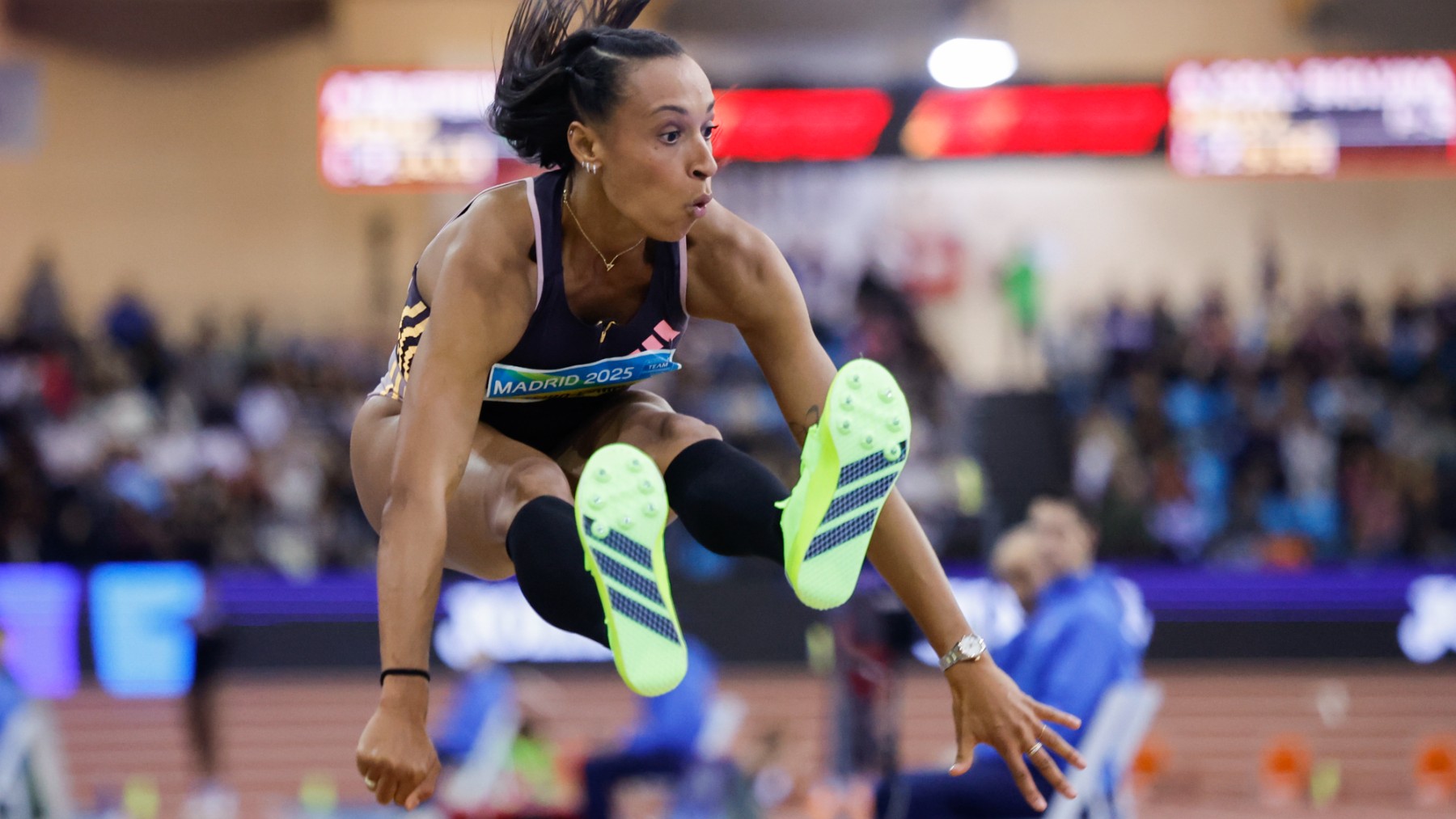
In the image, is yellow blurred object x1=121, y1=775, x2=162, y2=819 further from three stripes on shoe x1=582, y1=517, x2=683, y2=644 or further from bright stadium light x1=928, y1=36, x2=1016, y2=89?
three stripes on shoe x1=582, y1=517, x2=683, y2=644

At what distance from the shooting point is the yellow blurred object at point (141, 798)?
859cm

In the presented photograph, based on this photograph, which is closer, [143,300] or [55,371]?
[55,371]

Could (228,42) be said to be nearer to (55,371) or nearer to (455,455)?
(55,371)

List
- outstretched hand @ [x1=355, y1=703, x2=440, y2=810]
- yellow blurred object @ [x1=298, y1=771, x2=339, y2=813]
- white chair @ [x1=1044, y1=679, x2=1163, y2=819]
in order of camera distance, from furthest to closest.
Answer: yellow blurred object @ [x1=298, y1=771, x2=339, y2=813], white chair @ [x1=1044, y1=679, x2=1163, y2=819], outstretched hand @ [x1=355, y1=703, x2=440, y2=810]

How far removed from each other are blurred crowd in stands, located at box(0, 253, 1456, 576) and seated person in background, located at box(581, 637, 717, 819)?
391 cm

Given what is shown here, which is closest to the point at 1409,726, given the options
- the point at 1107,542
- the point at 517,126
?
the point at 1107,542

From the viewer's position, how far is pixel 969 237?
1486 centimetres

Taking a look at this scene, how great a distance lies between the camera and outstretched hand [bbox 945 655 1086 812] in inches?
101

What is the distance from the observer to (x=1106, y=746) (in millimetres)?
4395

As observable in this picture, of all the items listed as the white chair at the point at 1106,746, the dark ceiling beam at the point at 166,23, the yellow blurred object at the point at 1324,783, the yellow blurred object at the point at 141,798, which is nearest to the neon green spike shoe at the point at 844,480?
the white chair at the point at 1106,746

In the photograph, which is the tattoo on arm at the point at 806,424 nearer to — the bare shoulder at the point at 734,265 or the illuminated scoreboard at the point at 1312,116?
the bare shoulder at the point at 734,265

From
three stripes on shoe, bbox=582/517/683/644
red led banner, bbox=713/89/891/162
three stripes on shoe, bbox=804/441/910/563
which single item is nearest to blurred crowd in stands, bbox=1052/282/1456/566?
red led banner, bbox=713/89/891/162

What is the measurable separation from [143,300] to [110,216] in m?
0.98

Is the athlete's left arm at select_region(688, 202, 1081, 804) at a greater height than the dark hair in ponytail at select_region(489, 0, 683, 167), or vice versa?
the dark hair in ponytail at select_region(489, 0, 683, 167)
